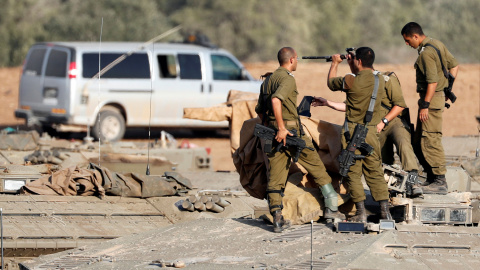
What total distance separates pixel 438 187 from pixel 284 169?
5.39ft

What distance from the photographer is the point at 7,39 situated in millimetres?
39438

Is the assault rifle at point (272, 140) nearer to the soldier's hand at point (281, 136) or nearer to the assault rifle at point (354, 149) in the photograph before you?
the soldier's hand at point (281, 136)

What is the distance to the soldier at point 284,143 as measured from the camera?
1034cm

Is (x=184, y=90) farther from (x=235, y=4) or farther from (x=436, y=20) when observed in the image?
(x=436, y=20)

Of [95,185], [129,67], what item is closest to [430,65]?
[95,185]

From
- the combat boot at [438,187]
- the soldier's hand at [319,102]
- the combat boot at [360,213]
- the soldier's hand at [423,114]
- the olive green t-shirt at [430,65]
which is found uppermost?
the olive green t-shirt at [430,65]

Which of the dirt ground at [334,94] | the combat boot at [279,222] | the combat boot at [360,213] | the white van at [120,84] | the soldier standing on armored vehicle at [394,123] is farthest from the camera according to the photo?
the dirt ground at [334,94]

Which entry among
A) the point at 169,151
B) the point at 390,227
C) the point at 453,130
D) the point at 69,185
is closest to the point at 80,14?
the point at 453,130

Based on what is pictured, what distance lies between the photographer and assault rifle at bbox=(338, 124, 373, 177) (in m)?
10.3

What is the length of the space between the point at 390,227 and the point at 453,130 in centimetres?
1775

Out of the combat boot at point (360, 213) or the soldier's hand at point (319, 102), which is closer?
the combat boot at point (360, 213)

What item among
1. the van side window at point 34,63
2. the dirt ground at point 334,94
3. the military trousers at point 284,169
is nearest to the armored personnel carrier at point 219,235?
the military trousers at point 284,169

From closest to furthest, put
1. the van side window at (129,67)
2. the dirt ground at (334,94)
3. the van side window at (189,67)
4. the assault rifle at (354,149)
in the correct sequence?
the assault rifle at (354,149) → the van side window at (129,67) → the van side window at (189,67) → the dirt ground at (334,94)

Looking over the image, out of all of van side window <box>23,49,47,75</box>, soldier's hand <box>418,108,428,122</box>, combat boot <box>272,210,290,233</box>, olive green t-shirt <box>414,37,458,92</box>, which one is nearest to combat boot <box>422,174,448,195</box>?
soldier's hand <box>418,108,428,122</box>
